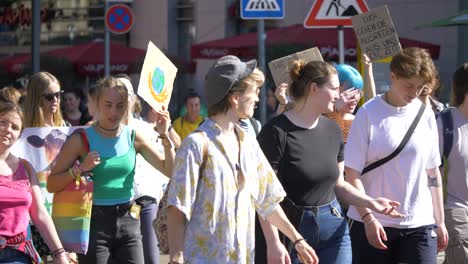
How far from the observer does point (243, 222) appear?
5227 millimetres

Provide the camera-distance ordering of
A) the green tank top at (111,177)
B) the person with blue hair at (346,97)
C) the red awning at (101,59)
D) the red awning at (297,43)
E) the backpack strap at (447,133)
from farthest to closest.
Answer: the red awning at (101,59) < the red awning at (297,43) < the person with blue hair at (346,97) < the backpack strap at (447,133) < the green tank top at (111,177)

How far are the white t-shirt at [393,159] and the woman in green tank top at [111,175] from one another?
1142 millimetres

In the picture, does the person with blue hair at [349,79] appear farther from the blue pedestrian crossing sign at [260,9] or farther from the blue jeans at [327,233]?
the blue pedestrian crossing sign at [260,9]

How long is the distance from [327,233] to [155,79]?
4.71ft

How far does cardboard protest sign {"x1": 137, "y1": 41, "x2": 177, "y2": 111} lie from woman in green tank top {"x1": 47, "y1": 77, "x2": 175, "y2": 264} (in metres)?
0.28

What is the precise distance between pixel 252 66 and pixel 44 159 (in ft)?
8.05

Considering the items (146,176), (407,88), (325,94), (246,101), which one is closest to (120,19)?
(146,176)

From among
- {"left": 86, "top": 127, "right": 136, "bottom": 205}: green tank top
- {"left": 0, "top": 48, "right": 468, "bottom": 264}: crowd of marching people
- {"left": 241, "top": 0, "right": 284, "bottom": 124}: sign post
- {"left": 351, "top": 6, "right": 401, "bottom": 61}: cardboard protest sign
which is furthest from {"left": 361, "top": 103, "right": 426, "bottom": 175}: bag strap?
{"left": 241, "top": 0, "right": 284, "bottom": 124}: sign post

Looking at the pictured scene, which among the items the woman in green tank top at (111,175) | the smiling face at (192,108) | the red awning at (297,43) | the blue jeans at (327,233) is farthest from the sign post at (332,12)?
the red awning at (297,43)

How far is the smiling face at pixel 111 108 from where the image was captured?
679 centimetres

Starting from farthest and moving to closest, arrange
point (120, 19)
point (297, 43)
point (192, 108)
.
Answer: point (297, 43) → point (120, 19) → point (192, 108)

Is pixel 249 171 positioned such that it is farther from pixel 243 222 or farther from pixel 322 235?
pixel 322 235

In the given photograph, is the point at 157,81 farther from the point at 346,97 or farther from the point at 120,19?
the point at 120,19

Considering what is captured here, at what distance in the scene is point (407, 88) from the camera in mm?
6336
